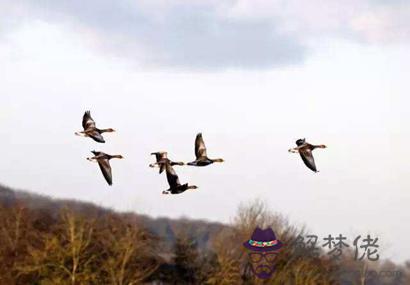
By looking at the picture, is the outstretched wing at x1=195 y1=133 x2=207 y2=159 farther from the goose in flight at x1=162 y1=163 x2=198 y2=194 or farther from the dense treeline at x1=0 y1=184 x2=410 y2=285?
the dense treeline at x1=0 y1=184 x2=410 y2=285

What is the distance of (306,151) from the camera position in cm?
1769

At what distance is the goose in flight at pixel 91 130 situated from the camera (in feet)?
53.5

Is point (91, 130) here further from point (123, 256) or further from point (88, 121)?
point (123, 256)

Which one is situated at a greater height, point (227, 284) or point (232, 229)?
point (232, 229)

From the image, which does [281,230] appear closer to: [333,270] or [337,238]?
[333,270]

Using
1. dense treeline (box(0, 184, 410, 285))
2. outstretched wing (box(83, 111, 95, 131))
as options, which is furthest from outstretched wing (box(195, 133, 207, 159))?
dense treeline (box(0, 184, 410, 285))

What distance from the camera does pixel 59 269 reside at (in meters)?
64.8

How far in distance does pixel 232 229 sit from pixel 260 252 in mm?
15435

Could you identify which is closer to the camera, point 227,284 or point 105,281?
point 105,281

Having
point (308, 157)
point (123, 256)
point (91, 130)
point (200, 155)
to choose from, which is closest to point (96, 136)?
point (91, 130)

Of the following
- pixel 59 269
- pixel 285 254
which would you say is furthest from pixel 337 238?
pixel 59 269

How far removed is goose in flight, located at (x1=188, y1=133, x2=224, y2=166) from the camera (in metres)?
17.4

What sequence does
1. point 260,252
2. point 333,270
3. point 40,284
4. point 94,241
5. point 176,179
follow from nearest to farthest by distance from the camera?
point 176,179
point 40,284
point 94,241
point 260,252
point 333,270

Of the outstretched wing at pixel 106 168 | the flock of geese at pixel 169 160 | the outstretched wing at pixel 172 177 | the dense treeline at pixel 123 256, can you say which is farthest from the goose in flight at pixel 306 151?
the dense treeline at pixel 123 256
